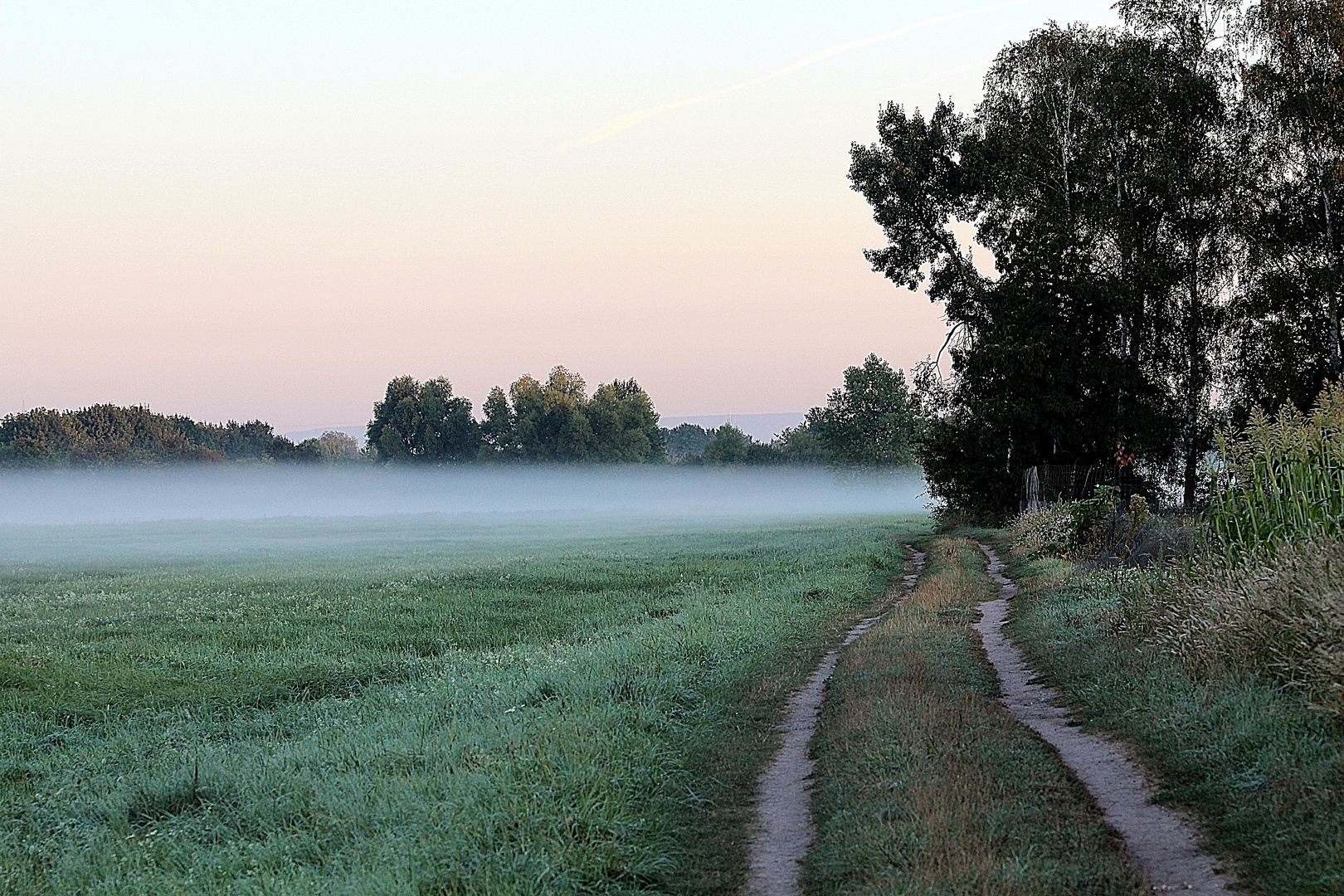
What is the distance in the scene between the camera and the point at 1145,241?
35750 mm

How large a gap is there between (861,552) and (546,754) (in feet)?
72.1

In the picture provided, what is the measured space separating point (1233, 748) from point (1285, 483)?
5.31 m

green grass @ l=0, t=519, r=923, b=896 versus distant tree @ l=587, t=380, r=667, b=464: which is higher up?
distant tree @ l=587, t=380, r=667, b=464

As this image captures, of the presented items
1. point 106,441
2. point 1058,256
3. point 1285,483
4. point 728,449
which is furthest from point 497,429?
point 1285,483

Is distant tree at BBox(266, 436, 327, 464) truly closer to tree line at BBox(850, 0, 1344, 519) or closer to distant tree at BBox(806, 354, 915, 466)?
distant tree at BBox(806, 354, 915, 466)

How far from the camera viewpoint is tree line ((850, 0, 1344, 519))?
3180 cm

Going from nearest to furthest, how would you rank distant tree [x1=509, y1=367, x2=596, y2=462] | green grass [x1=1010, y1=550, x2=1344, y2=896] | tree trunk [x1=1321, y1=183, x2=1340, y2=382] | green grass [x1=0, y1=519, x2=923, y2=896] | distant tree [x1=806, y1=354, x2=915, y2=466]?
1. green grass [x1=1010, y1=550, x2=1344, y2=896]
2. green grass [x1=0, y1=519, x2=923, y2=896]
3. tree trunk [x1=1321, y1=183, x2=1340, y2=382]
4. distant tree [x1=806, y1=354, x2=915, y2=466]
5. distant tree [x1=509, y1=367, x2=596, y2=462]

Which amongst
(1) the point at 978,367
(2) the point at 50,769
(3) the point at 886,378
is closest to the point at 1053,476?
(1) the point at 978,367

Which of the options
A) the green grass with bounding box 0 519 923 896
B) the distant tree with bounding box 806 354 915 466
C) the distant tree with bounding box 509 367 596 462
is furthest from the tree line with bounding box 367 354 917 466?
the green grass with bounding box 0 519 923 896

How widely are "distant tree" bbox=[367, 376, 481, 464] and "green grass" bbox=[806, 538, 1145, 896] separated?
116 meters

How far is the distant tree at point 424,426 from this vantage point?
409 feet

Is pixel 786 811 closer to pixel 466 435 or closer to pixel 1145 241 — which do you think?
pixel 1145 241

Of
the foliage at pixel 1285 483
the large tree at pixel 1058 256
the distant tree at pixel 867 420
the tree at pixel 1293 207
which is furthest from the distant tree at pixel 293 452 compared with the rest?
the foliage at pixel 1285 483

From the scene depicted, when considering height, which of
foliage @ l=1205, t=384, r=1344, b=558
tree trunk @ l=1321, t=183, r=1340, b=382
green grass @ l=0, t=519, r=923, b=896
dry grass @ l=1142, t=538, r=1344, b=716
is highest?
tree trunk @ l=1321, t=183, r=1340, b=382
